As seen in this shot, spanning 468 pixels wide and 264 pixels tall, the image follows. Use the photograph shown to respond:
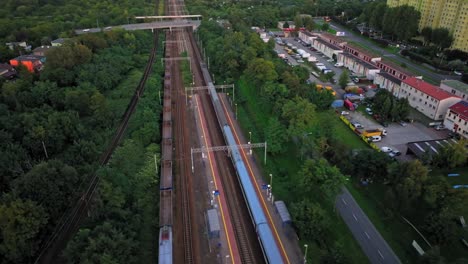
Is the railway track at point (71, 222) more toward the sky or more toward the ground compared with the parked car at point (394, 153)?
more toward the ground

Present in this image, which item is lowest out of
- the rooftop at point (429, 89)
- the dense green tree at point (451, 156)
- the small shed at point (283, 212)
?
the small shed at point (283, 212)

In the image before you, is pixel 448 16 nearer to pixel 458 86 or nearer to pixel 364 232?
pixel 458 86

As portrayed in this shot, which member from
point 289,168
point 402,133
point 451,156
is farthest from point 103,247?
point 402,133

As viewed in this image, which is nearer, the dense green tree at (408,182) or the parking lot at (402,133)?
the dense green tree at (408,182)

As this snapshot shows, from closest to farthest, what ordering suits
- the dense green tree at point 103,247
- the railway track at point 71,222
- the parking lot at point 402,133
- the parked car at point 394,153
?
the dense green tree at point 103,247
the railway track at point 71,222
the parked car at point 394,153
the parking lot at point 402,133

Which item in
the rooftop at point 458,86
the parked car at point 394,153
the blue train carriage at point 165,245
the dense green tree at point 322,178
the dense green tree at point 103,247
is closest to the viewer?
the dense green tree at point 103,247

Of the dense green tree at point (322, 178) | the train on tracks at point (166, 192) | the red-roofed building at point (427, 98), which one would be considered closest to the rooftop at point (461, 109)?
the red-roofed building at point (427, 98)

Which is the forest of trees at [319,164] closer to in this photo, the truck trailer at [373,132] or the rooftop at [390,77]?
the truck trailer at [373,132]
